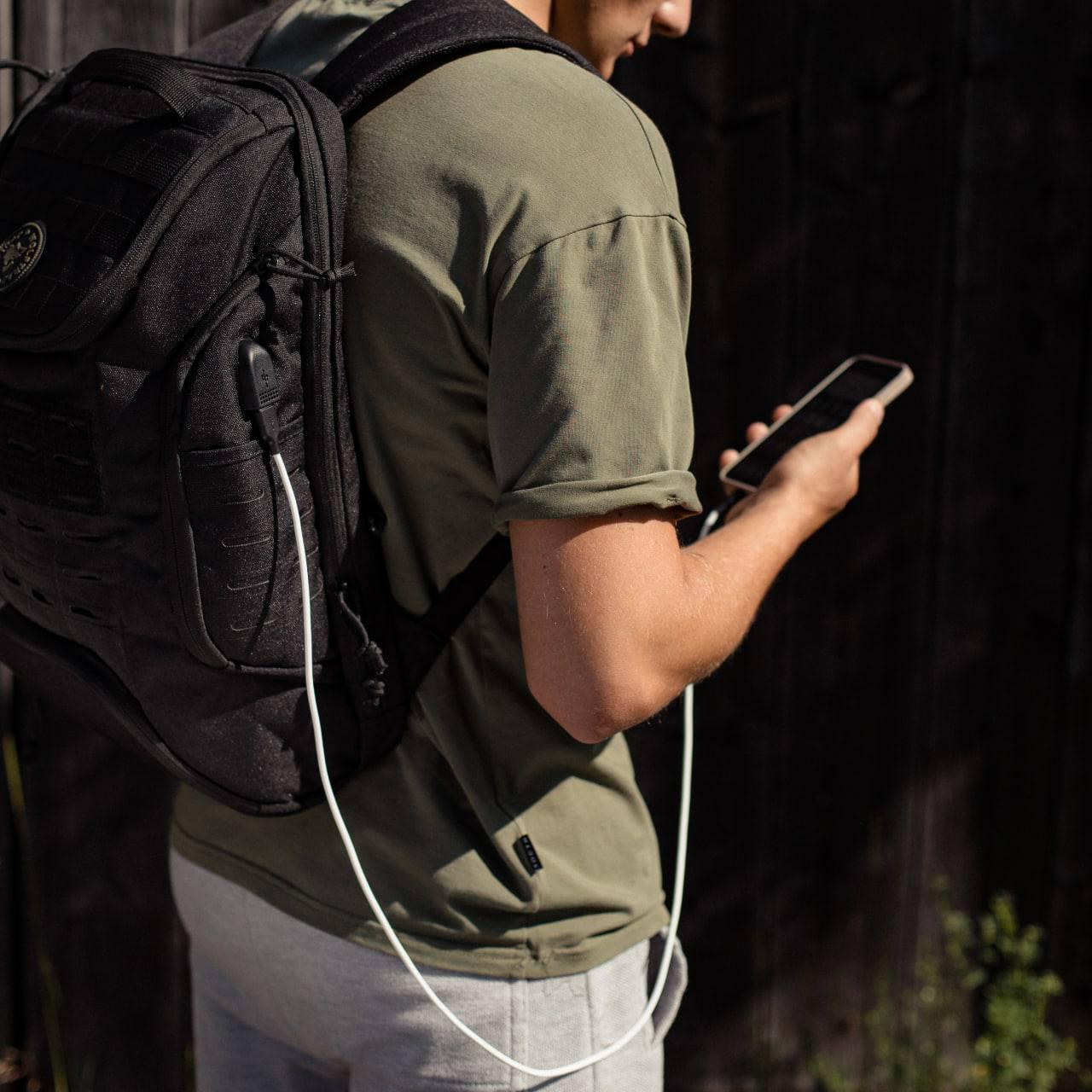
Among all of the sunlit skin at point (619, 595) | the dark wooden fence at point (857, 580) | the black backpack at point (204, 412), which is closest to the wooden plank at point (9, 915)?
the dark wooden fence at point (857, 580)

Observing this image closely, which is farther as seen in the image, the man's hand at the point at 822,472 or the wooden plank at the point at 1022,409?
the wooden plank at the point at 1022,409

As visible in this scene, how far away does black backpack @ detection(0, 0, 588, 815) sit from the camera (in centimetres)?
105

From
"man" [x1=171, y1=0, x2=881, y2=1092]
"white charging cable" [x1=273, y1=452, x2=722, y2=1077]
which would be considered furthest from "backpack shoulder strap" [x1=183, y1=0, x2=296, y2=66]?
"white charging cable" [x1=273, y1=452, x2=722, y2=1077]

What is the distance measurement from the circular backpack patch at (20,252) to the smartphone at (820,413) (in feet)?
2.59

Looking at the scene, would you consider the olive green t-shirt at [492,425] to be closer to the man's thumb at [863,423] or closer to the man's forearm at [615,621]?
the man's forearm at [615,621]

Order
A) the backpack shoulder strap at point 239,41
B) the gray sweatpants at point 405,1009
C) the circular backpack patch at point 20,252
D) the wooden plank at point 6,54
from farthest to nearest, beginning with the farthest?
1. the wooden plank at point 6,54
2. the backpack shoulder strap at point 239,41
3. the gray sweatpants at point 405,1009
4. the circular backpack patch at point 20,252

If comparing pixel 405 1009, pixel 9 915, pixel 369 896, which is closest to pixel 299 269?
pixel 369 896

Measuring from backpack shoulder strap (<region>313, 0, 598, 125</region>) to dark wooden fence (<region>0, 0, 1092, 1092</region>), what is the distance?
1066mm

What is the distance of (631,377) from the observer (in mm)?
1033

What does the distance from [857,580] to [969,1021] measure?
996 mm

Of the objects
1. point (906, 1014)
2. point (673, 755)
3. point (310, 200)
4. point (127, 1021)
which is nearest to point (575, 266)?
point (310, 200)

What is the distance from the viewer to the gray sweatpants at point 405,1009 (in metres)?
1.23

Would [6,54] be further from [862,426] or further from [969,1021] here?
[969,1021]

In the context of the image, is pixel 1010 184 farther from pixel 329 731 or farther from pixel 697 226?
pixel 329 731
